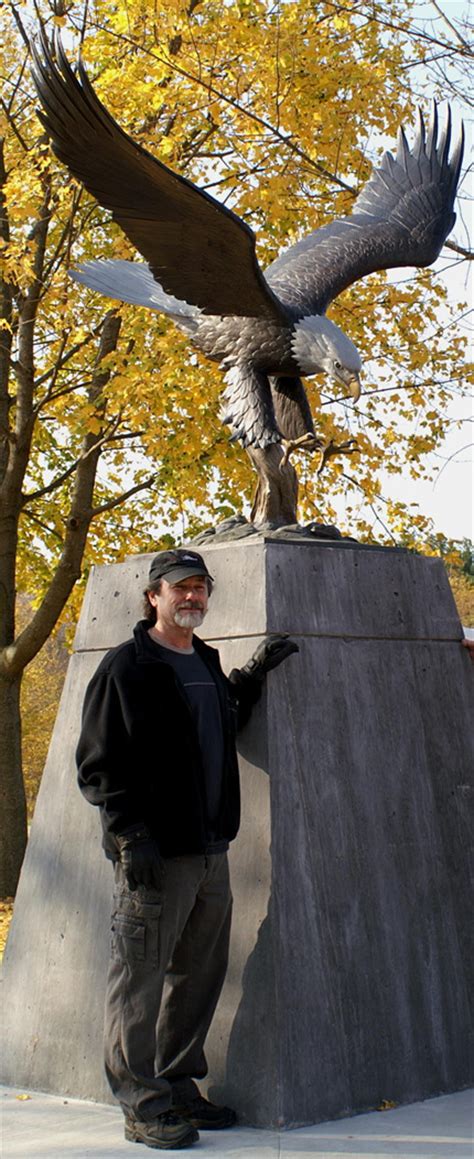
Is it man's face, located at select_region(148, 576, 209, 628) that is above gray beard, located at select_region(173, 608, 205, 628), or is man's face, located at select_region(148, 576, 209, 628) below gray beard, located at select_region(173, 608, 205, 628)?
above

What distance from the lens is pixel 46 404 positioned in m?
12.7

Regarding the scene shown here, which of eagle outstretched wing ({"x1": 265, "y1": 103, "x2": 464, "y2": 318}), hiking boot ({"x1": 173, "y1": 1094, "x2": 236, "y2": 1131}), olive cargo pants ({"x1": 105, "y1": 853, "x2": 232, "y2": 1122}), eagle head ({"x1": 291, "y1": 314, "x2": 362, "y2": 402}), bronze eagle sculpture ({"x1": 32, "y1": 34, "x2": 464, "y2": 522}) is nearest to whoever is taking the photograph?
olive cargo pants ({"x1": 105, "y1": 853, "x2": 232, "y2": 1122})

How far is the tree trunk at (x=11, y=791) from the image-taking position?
12.5 meters

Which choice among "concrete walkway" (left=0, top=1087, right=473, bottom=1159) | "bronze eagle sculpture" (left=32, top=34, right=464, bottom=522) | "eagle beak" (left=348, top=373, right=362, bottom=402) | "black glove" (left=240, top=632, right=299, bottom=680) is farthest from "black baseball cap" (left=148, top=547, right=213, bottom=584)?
"concrete walkway" (left=0, top=1087, right=473, bottom=1159)

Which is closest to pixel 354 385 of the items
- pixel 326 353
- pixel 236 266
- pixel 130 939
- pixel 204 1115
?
pixel 326 353

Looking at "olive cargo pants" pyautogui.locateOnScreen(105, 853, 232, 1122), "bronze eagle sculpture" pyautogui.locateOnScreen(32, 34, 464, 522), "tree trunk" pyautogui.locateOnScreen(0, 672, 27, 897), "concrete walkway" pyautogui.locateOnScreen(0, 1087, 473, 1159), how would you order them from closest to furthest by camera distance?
"concrete walkway" pyautogui.locateOnScreen(0, 1087, 473, 1159) < "olive cargo pants" pyautogui.locateOnScreen(105, 853, 232, 1122) < "bronze eagle sculpture" pyautogui.locateOnScreen(32, 34, 464, 522) < "tree trunk" pyautogui.locateOnScreen(0, 672, 27, 897)

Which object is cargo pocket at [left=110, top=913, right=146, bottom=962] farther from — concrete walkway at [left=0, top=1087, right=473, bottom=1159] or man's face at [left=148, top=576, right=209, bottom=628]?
man's face at [left=148, top=576, right=209, bottom=628]

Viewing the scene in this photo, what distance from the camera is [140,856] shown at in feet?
13.3

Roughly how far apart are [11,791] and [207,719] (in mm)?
8761

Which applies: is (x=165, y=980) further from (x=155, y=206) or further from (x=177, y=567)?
(x=155, y=206)

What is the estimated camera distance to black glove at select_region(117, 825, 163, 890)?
404 cm

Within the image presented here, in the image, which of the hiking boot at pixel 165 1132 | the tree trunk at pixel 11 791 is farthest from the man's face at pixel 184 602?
the tree trunk at pixel 11 791

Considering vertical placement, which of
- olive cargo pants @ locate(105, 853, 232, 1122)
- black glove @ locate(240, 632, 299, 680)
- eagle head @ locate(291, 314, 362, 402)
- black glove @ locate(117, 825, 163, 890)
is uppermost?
eagle head @ locate(291, 314, 362, 402)

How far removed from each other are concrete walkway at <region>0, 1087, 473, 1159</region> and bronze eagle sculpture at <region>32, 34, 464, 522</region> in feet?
7.54
